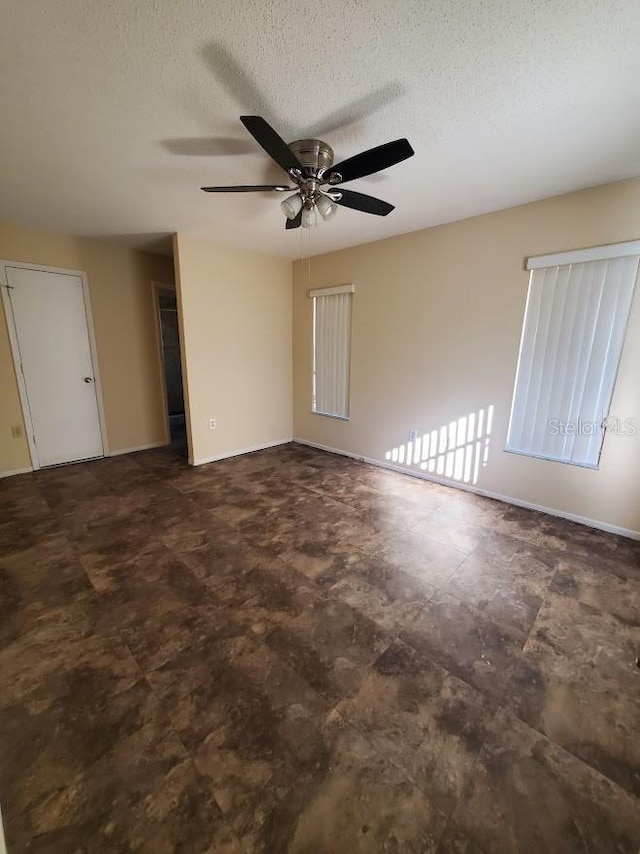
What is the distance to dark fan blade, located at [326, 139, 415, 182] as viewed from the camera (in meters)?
→ 1.54

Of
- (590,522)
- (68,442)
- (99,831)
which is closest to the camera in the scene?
(99,831)

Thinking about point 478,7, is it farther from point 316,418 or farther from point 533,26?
point 316,418

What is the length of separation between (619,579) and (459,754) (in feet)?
5.45

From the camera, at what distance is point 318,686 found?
142 centimetres

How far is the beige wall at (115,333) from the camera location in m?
3.46

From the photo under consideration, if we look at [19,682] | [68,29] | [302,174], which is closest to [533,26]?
[302,174]

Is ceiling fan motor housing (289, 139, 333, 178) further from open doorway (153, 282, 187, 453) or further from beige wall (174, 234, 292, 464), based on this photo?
open doorway (153, 282, 187, 453)

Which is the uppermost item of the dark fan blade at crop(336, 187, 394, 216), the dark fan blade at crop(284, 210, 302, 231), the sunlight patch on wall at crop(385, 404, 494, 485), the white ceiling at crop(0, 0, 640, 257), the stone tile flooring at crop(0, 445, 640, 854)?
the white ceiling at crop(0, 0, 640, 257)

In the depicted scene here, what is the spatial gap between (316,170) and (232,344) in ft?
8.05

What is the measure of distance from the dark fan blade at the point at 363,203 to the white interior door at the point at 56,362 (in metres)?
3.31

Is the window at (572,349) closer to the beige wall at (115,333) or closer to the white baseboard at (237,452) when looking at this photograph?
the white baseboard at (237,452)

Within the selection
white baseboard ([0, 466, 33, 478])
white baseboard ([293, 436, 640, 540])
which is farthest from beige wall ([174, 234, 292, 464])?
white baseboard ([0, 466, 33, 478])

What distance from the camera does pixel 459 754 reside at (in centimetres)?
119

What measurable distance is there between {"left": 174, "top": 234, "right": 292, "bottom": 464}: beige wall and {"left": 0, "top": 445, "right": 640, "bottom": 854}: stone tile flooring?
1670 millimetres
